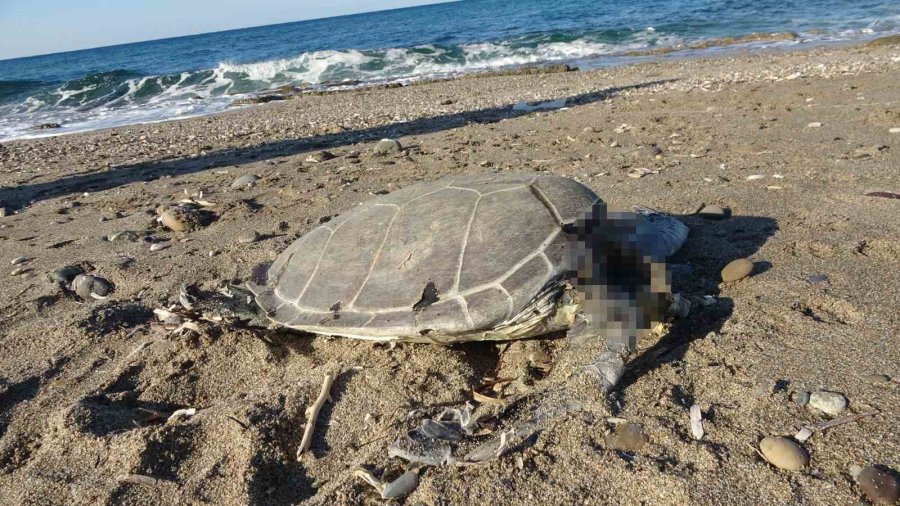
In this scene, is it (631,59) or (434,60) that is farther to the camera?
(434,60)

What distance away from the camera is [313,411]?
2.40m

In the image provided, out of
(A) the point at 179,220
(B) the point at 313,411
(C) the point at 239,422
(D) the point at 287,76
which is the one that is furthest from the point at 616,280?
(D) the point at 287,76

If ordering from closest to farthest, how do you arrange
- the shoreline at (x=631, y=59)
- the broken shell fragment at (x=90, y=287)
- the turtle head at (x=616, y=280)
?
the turtle head at (x=616, y=280), the broken shell fragment at (x=90, y=287), the shoreline at (x=631, y=59)

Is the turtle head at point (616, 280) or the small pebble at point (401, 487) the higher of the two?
the turtle head at point (616, 280)

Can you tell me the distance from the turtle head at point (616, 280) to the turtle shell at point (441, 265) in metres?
→ 0.09

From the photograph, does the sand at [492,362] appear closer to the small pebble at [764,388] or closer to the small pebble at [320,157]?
the small pebble at [764,388]

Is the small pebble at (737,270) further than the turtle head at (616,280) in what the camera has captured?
Yes

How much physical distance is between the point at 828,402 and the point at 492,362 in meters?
1.42

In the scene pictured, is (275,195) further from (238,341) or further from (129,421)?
(129,421)

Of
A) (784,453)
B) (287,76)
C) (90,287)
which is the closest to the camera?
(784,453)

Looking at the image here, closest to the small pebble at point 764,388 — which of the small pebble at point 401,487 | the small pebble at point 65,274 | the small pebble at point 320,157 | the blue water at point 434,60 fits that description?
the small pebble at point 401,487

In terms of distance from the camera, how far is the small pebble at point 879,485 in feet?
5.42

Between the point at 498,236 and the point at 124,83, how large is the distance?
23.8 meters

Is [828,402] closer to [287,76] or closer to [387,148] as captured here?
[387,148]
